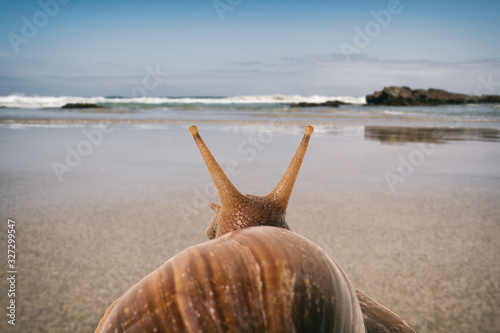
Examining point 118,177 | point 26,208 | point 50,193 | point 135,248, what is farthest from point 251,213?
point 118,177

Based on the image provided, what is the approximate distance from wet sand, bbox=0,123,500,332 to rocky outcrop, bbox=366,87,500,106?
3814cm

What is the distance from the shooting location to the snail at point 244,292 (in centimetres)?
82

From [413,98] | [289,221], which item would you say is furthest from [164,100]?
[289,221]

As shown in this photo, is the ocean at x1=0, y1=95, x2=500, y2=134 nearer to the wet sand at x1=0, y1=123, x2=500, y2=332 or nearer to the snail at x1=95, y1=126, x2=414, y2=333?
the wet sand at x1=0, y1=123, x2=500, y2=332

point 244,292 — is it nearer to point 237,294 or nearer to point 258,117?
point 237,294

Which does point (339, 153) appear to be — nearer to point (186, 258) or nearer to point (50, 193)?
point (50, 193)

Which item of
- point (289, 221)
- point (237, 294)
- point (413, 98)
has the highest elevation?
point (413, 98)

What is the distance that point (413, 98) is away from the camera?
4297 cm

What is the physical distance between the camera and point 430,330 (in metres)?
1.82

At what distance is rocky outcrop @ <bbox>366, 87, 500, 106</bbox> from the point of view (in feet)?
135

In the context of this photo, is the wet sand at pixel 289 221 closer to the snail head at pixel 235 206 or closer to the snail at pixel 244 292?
the snail head at pixel 235 206

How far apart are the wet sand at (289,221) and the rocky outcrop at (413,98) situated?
1502 inches

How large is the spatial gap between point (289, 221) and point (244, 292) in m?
2.48

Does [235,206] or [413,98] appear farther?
[413,98]
